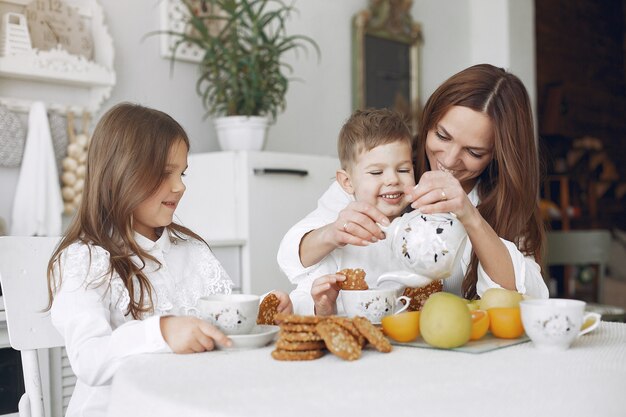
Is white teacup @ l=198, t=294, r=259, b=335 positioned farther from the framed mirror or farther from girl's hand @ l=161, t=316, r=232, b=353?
the framed mirror

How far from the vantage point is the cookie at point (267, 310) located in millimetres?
1259

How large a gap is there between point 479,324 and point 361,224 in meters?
0.30

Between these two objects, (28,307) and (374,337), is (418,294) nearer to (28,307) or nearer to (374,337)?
(374,337)

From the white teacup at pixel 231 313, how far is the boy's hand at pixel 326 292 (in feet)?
0.56

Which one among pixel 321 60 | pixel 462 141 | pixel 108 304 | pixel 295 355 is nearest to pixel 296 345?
pixel 295 355

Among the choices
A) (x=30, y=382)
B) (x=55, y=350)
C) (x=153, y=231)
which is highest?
(x=153, y=231)

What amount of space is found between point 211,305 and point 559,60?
5721 millimetres

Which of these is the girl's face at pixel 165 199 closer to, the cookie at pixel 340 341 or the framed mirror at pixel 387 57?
the cookie at pixel 340 341

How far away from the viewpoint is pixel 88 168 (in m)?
1.43

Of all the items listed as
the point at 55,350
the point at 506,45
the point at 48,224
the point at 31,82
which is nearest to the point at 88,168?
the point at 55,350

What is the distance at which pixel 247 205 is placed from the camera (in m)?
2.78

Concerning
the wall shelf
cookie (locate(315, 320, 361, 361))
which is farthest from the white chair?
the wall shelf

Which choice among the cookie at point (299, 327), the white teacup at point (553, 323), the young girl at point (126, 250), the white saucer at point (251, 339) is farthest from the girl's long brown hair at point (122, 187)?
the white teacup at point (553, 323)

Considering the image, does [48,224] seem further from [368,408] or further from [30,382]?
[368,408]
